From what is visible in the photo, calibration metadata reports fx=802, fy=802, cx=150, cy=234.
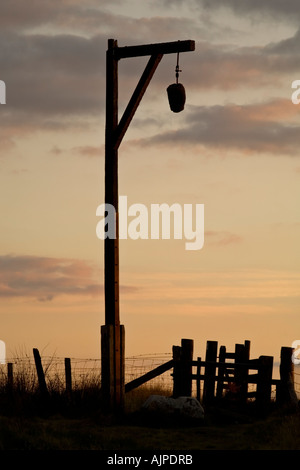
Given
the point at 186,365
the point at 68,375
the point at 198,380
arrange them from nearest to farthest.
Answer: the point at 68,375, the point at 186,365, the point at 198,380

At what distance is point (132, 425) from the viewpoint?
1731 centimetres

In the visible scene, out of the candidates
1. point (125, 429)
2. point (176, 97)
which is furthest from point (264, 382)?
point (176, 97)

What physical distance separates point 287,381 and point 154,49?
8.72 m

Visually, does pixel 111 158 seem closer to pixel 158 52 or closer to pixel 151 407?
pixel 158 52

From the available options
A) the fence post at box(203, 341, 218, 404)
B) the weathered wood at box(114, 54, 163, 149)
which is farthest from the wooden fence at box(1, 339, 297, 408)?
the weathered wood at box(114, 54, 163, 149)

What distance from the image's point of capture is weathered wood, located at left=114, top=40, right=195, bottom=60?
18062mm

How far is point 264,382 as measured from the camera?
1995 cm

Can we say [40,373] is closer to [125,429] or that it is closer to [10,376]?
[10,376]

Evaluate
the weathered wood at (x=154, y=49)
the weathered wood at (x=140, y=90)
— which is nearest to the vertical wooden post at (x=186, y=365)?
the weathered wood at (x=140, y=90)

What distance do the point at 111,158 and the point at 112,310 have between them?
354cm

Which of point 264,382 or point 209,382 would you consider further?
point 209,382

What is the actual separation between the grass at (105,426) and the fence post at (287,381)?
365 mm

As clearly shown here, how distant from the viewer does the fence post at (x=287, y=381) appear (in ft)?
65.0

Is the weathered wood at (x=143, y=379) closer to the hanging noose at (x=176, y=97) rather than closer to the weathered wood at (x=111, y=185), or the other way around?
the weathered wood at (x=111, y=185)
